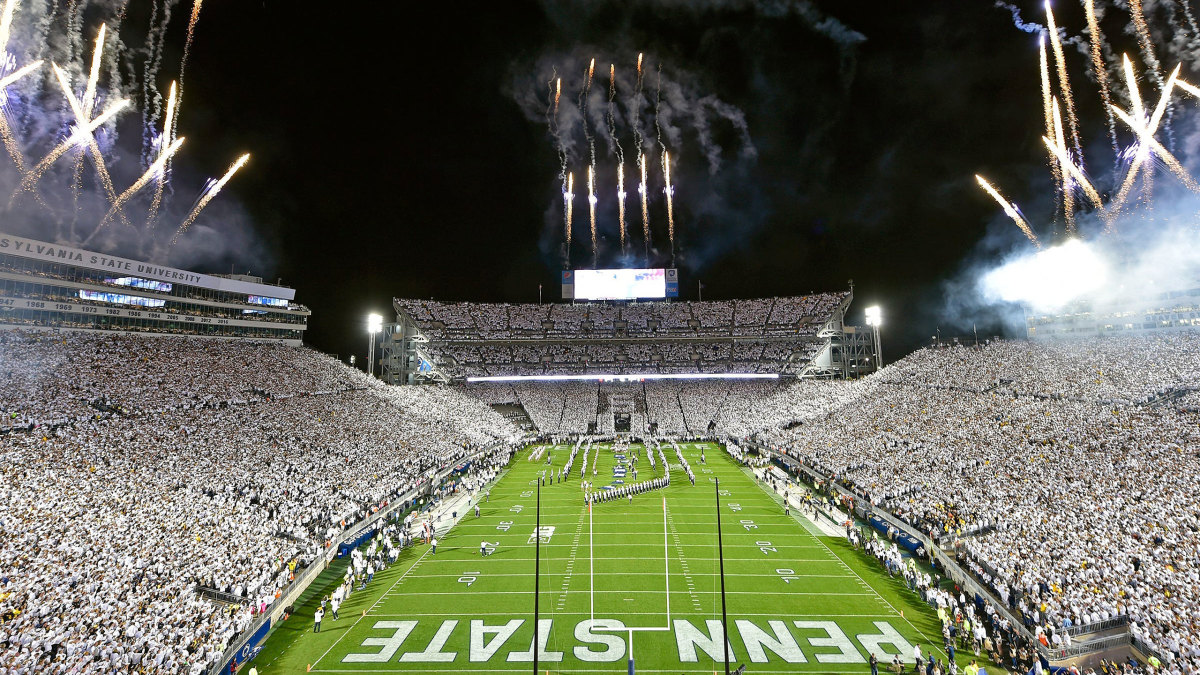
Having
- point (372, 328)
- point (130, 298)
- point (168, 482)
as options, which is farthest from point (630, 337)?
point (168, 482)

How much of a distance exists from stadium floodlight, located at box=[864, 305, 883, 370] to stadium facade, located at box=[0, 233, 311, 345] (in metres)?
56.8

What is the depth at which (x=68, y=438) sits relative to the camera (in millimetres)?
22125

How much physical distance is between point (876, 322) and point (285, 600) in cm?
5856

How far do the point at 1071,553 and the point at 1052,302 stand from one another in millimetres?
44404

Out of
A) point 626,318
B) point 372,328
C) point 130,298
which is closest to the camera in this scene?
point 130,298

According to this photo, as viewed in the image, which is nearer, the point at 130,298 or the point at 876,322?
the point at 130,298

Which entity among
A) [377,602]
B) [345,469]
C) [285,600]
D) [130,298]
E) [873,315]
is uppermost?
[873,315]

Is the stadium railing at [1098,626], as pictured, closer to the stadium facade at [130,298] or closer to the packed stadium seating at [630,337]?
the packed stadium seating at [630,337]

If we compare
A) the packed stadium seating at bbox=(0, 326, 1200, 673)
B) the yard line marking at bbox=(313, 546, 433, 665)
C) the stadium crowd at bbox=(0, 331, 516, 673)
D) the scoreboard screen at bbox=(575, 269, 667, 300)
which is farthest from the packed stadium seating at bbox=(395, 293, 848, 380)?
the yard line marking at bbox=(313, 546, 433, 665)

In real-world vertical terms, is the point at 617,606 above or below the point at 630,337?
below

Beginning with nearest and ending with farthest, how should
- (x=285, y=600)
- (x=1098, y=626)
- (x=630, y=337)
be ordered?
(x=1098, y=626) < (x=285, y=600) < (x=630, y=337)

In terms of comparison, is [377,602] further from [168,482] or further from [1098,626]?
[1098,626]

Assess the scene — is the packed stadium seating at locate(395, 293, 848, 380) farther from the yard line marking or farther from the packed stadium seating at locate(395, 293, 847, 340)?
the yard line marking

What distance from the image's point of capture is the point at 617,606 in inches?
603
